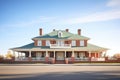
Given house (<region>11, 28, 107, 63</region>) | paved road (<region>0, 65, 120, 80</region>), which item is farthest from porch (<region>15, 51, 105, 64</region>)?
paved road (<region>0, 65, 120, 80</region>)

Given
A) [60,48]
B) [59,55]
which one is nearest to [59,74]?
[60,48]

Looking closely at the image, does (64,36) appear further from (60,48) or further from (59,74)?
(59,74)

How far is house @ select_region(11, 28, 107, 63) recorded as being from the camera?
53.9 meters

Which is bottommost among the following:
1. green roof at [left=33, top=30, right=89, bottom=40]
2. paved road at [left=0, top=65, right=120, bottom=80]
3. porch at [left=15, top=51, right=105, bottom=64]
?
paved road at [left=0, top=65, right=120, bottom=80]

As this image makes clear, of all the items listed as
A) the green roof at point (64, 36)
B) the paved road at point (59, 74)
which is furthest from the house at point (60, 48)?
the paved road at point (59, 74)

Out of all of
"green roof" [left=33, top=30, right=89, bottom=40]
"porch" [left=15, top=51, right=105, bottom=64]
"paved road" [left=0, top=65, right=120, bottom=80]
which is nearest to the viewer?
"paved road" [left=0, top=65, right=120, bottom=80]

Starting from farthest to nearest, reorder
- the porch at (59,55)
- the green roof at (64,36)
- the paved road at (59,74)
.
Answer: the green roof at (64,36)
the porch at (59,55)
the paved road at (59,74)

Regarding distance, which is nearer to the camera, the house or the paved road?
the paved road

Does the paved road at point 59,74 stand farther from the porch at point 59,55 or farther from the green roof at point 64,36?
the green roof at point 64,36

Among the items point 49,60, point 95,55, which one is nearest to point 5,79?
point 49,60

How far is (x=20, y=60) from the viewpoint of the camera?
53.4 metres

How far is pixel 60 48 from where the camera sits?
5528 centimetres

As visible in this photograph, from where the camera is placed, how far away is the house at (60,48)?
177 feet

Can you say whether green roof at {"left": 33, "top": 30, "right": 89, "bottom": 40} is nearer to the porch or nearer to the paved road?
the porch
